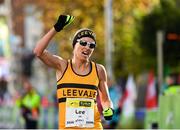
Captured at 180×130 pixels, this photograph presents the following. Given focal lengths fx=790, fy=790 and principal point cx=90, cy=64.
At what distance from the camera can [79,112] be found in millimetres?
8375

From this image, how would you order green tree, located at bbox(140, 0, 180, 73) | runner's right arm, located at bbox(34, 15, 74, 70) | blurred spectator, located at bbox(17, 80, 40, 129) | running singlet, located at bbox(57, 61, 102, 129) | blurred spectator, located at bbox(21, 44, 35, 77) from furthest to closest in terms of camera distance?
1. blurred spectator, located at bbox(21, 44, 35, 77)
2. green tree, located at bbox(140, 0, 180, 73)
3. blurred spectator, located at bbox(17, 80, 40, 129)
4. running singlet, located at bbox(57, 61, 102, 129)
5. runner's right arm, located at bbox(34, 15, 74, 70)

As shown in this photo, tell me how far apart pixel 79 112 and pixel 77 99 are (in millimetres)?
181

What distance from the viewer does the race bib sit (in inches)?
324

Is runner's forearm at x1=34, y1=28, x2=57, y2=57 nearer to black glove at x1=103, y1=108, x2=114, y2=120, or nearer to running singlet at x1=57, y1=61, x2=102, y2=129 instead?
running singlet at x1=57, y1=61, x2=102, y2=129

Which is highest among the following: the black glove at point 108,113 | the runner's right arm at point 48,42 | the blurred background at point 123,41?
the blurred background at point 123,41

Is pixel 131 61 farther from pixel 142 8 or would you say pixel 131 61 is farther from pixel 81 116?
pixel 81 116

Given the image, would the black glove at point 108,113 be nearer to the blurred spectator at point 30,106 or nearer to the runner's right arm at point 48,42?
the runner's right arm at point 48,42

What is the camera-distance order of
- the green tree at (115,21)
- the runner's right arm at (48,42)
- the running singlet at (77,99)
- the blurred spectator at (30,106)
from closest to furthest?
the runner's right arm at (48,42) < the running singlet at (77,99) < the blurred spectator at (30,106) < the green tree at (115,21)

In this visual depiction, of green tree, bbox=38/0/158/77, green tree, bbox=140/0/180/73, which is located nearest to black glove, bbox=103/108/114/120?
green tree, bbox=140/0/180/73

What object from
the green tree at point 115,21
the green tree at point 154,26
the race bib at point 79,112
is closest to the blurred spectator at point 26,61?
the green tree at point 115,21

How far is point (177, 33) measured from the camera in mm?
33312

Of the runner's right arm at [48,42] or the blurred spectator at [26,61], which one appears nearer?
the runner's right arm at [48,42]

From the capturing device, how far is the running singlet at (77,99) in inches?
324

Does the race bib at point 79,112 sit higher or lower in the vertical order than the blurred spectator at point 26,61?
lower
